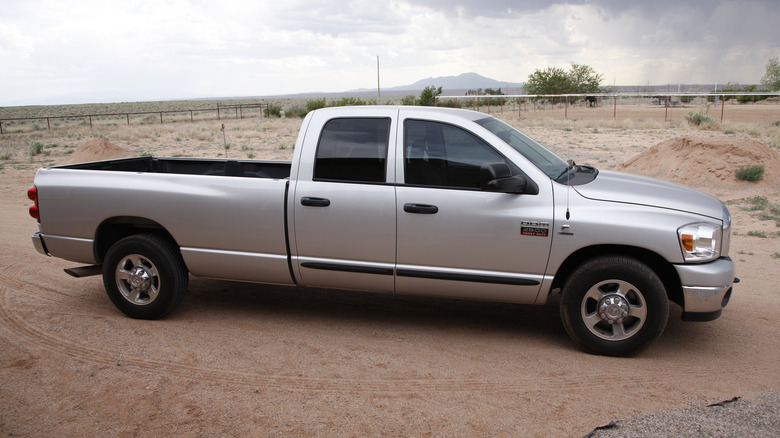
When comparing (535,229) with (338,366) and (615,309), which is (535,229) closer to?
(615,309)

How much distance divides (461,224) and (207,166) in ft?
11.8

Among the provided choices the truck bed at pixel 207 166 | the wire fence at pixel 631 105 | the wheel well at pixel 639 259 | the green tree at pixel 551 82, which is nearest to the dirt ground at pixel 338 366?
the wheel well at pixel 639 259

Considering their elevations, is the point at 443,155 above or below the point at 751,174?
above

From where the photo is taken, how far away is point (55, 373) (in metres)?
4.71

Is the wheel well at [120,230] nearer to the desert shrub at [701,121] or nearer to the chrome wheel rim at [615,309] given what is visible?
the chrome wheel rim at [615,309]

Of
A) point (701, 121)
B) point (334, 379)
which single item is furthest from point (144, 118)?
point (334, 379)

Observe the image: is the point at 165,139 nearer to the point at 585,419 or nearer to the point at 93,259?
the point at 93,259

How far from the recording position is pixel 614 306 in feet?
15.9

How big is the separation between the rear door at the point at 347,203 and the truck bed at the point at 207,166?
5.05ft

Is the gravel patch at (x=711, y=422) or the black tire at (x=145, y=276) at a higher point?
the black tire at (x=145, y=276)

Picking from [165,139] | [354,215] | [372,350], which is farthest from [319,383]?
[165,139]

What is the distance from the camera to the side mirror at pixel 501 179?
4.79 meters

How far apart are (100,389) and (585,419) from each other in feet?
11.2

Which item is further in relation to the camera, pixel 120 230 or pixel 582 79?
pixel 582 79
